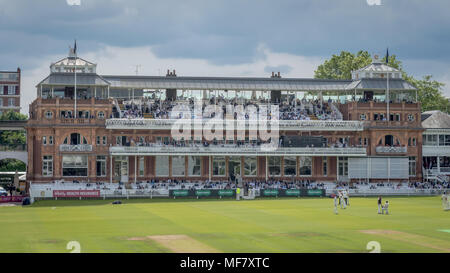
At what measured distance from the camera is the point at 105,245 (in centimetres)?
3384

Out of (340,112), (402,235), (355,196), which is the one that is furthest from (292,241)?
(340,112)

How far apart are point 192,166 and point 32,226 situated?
114 ft

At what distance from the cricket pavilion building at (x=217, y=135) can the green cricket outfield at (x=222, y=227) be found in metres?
13.1

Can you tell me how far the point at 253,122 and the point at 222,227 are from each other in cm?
3418

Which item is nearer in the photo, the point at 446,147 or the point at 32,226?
the point at 32,226

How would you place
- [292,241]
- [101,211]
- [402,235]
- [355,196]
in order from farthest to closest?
[355,196]
[101,211]
[402,235]
[292,241]

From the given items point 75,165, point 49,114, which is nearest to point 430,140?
point 75,165

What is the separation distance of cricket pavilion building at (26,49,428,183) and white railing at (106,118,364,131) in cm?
11

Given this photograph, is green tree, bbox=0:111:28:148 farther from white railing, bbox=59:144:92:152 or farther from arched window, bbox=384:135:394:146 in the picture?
arched window, bbox=384:135:394:146

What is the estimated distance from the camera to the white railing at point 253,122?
73.4m

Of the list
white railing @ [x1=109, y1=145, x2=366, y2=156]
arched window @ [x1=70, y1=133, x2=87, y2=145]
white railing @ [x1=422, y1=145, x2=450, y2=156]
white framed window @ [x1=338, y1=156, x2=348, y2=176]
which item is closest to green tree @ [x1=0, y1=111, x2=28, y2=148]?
arched window @ [x1=70, y1=133, x2=87, y2=145]

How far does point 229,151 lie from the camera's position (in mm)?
73250

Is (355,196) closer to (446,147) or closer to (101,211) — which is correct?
(446,147)

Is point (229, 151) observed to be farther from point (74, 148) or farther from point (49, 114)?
point (49, 114)
